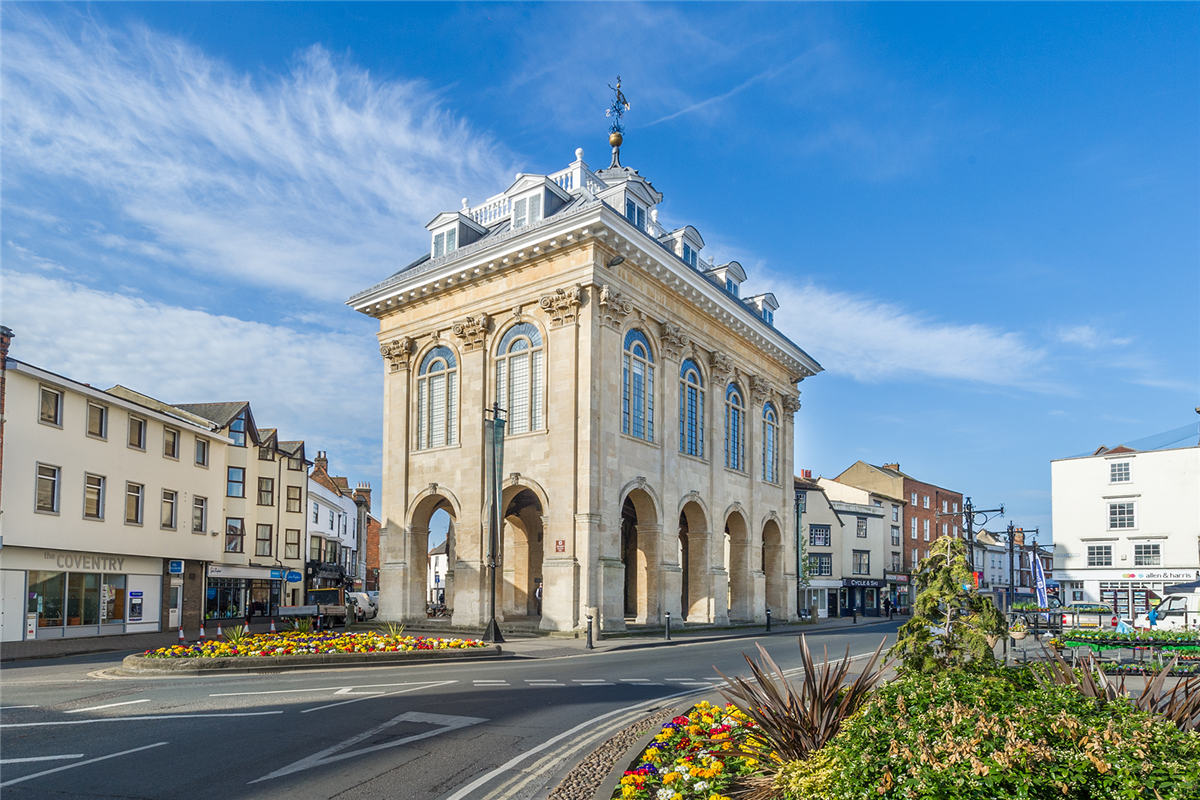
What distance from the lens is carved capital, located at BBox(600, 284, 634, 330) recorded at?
30891 mm

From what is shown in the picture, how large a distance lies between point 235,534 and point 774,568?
28.6m

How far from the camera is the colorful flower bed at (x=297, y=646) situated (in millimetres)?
17250

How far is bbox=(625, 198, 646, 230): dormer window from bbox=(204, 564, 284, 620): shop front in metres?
25.8

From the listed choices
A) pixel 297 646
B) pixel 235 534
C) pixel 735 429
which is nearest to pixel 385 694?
pixel 297 646

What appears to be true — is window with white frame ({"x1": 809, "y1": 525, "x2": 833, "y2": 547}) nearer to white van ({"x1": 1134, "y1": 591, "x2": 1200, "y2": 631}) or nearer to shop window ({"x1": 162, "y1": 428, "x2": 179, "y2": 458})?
white van ({"x1": 1134, "y1": 591, "x2": 1200, "y2": 631})

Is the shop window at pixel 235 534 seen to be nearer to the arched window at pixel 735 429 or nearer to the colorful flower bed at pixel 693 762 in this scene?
the arched window at pixel 735 429

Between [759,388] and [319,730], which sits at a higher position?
[759,388]

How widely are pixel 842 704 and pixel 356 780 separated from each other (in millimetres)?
4780

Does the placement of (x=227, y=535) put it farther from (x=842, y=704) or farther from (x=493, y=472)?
(x=842, y=704)

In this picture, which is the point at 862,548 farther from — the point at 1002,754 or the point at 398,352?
the point at 1002,754

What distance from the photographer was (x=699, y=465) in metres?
Result: 36.8

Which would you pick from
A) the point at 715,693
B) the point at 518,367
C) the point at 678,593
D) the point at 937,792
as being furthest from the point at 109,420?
the point at 937,792

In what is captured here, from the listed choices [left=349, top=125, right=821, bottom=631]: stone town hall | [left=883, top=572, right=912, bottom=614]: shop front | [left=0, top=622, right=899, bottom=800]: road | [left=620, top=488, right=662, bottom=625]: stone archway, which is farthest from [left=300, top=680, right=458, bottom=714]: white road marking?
[left=883, top=572, right=912, bottom=614]: shop front

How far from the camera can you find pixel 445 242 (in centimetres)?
3806
